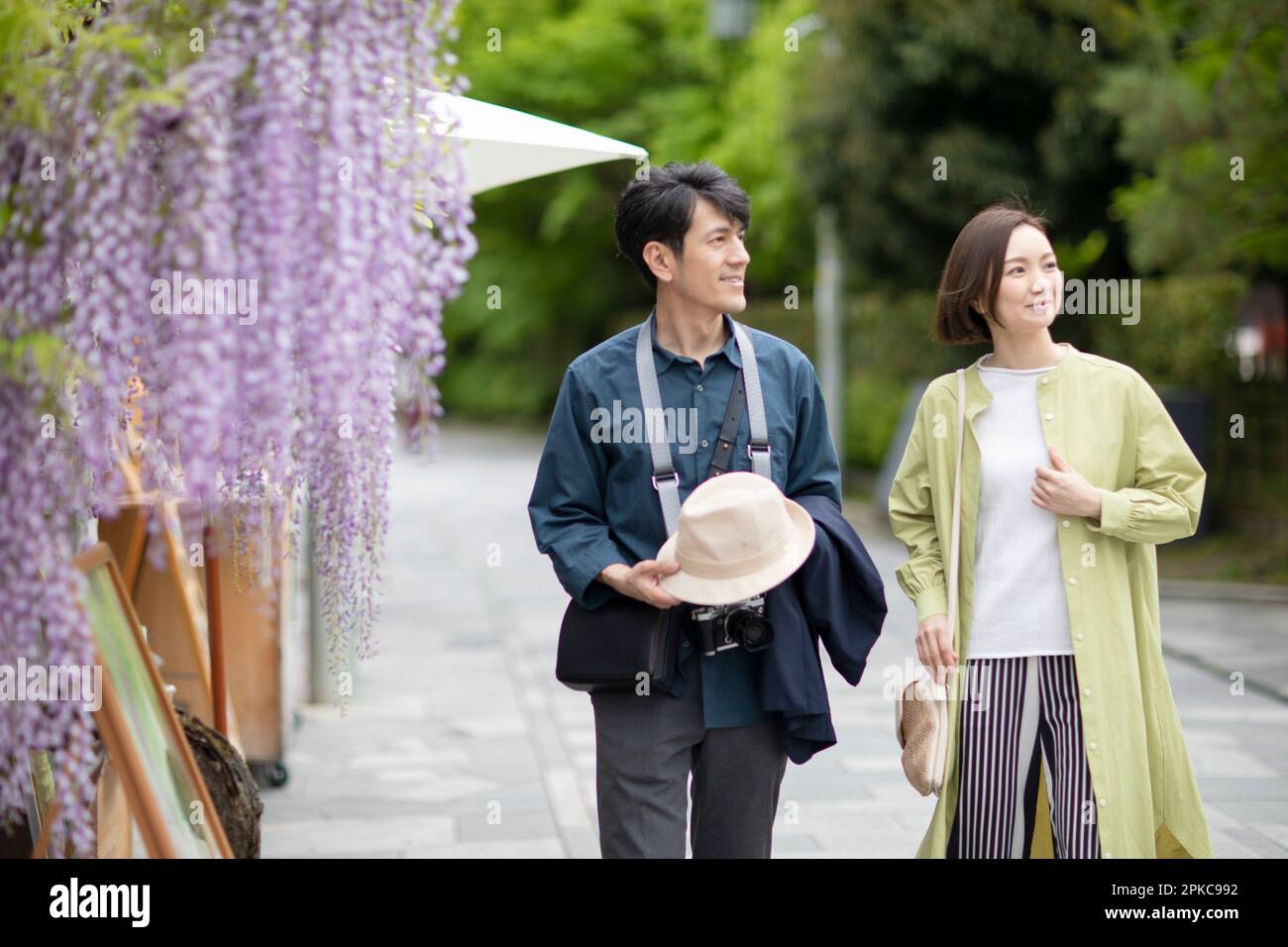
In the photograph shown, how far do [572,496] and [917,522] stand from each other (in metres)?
0.84

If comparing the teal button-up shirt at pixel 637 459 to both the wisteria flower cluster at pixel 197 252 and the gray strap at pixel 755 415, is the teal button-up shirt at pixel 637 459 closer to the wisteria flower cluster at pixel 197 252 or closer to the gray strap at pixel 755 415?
the gray strap at pixel 755 415

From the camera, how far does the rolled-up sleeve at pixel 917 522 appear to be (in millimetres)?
3717

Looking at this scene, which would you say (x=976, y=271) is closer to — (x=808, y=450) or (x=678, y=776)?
(x=808, y=450)

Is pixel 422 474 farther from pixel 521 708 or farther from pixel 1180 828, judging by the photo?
pixel 1180 828

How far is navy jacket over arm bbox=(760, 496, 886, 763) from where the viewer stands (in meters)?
3.44

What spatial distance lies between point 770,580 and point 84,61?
63.0 inches

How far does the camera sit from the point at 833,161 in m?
17.7

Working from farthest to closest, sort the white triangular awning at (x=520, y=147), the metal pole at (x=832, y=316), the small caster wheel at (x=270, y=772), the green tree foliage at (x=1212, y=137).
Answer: the metal pole at (x=832, y=316) < the green tree foliage at (x=1212, y=137) < the small caster wheel at (x=270, y=772) < the white triangular awning at (x=520, y=147)

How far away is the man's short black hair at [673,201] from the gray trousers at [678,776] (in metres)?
0.92

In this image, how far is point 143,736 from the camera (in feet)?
11.3

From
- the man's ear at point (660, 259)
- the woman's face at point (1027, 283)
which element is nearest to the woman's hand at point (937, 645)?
the woman's face at point (1027, 283)

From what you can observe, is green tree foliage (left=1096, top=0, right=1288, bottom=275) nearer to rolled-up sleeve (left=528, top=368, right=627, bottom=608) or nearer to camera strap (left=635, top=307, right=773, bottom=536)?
camera strap (left=635, top=307, right=773, bottom=536)

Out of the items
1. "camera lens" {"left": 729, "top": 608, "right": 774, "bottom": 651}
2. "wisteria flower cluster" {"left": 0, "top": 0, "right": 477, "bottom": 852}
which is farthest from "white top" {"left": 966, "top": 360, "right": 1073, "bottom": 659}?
"wisteria flower cluster" {"left": 0, "top": 0, "right": 477, "bottom": 852}

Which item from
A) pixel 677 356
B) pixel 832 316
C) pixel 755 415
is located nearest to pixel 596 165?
pixel 832 316
